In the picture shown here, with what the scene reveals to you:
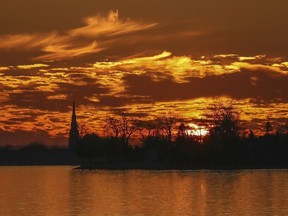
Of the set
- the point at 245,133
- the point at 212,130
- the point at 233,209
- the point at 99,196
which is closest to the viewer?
the point at 233,209

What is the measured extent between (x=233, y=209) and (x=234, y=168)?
383 ft

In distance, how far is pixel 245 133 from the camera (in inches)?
7180

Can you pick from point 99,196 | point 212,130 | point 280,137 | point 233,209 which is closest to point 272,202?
point 233,209

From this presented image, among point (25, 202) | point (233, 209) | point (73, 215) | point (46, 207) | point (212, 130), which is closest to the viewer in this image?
point (73, 215)

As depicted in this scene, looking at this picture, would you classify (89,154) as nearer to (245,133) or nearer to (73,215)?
(245,133)

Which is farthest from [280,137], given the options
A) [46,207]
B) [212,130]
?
[46,207]

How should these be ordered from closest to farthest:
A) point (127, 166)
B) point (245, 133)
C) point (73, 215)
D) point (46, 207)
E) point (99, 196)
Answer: point (73, 215)
point (46, 207)
point (99, 196)
point (245, 133)
point (127, 166)

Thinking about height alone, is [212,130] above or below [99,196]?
above

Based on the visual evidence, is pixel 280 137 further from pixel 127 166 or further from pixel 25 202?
pixel 25 202

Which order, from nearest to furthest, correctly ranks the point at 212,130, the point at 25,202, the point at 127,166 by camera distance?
the point at 25,202, the point at 212,130, the point at 127,166

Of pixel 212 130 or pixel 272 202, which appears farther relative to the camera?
pixel 212 130

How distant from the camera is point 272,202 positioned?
6725 centimetres

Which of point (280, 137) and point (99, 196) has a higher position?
point (280, 137)

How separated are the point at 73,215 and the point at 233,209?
42.6 ft
